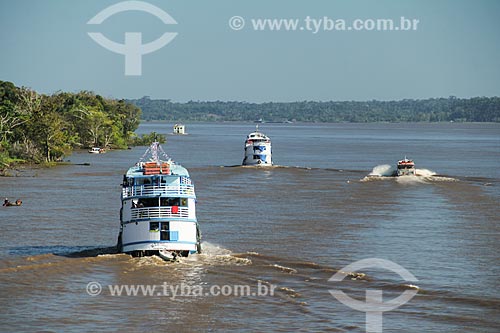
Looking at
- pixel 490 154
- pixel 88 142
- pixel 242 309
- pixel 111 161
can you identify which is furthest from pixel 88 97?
pixel 242 309

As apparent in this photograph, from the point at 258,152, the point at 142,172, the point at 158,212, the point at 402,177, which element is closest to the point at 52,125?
the point at 258,152

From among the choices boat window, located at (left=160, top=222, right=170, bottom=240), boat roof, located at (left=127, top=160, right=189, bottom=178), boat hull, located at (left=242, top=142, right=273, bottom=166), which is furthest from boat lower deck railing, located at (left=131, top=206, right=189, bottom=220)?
boat hull, located at (left=242, top=142, right=273, bottom=166)

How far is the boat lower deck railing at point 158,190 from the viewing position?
1526 inches

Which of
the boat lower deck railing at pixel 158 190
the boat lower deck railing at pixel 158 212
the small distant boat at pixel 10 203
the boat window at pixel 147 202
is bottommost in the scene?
the small distant boat at pixel 10 203

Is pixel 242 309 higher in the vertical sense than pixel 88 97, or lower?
lower

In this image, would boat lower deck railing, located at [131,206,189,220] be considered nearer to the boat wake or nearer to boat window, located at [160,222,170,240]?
boat window, located at [160,222,170,240]

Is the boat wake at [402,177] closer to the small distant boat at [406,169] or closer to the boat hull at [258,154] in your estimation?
the small distant boat at [406,169]

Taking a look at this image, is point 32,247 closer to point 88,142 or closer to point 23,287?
point 23,287

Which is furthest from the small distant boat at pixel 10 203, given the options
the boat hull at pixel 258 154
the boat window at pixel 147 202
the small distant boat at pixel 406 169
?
the boat hull at pixel 258 154

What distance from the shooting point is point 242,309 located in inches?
1265

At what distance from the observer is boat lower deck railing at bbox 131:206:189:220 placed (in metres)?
37.8

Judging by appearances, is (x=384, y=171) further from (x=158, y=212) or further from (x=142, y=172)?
(x=158, y=212)

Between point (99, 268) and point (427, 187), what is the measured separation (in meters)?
42.7

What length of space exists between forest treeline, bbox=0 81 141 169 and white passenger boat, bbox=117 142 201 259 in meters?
47.2
